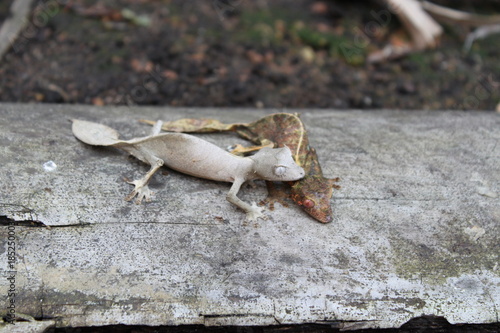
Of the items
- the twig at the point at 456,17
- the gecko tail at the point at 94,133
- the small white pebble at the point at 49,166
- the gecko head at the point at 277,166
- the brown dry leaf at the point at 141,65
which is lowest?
the twig at the point at 456,17

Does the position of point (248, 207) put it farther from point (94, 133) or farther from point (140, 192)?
point (94, 133)

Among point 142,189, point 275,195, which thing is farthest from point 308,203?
point 142,189

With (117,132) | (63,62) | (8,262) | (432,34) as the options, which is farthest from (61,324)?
(432,34)

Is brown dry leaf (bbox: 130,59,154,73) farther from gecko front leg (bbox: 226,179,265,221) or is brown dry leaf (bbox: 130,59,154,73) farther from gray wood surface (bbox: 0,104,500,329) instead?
gecko front leg (bbox: 226,179,265,221)

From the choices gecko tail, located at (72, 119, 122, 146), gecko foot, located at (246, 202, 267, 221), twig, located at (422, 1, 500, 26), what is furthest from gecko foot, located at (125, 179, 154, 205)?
twig, located at (422, 1, 500, 26)

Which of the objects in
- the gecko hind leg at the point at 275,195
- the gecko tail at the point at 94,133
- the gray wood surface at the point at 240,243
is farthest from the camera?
the gecko tail at the point at 94,133

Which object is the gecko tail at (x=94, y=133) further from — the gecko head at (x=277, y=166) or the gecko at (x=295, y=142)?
the gecko head at (x=277, y=166)

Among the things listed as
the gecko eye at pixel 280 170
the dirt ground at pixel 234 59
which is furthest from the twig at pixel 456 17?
the gecko eye at pixel 280 170
